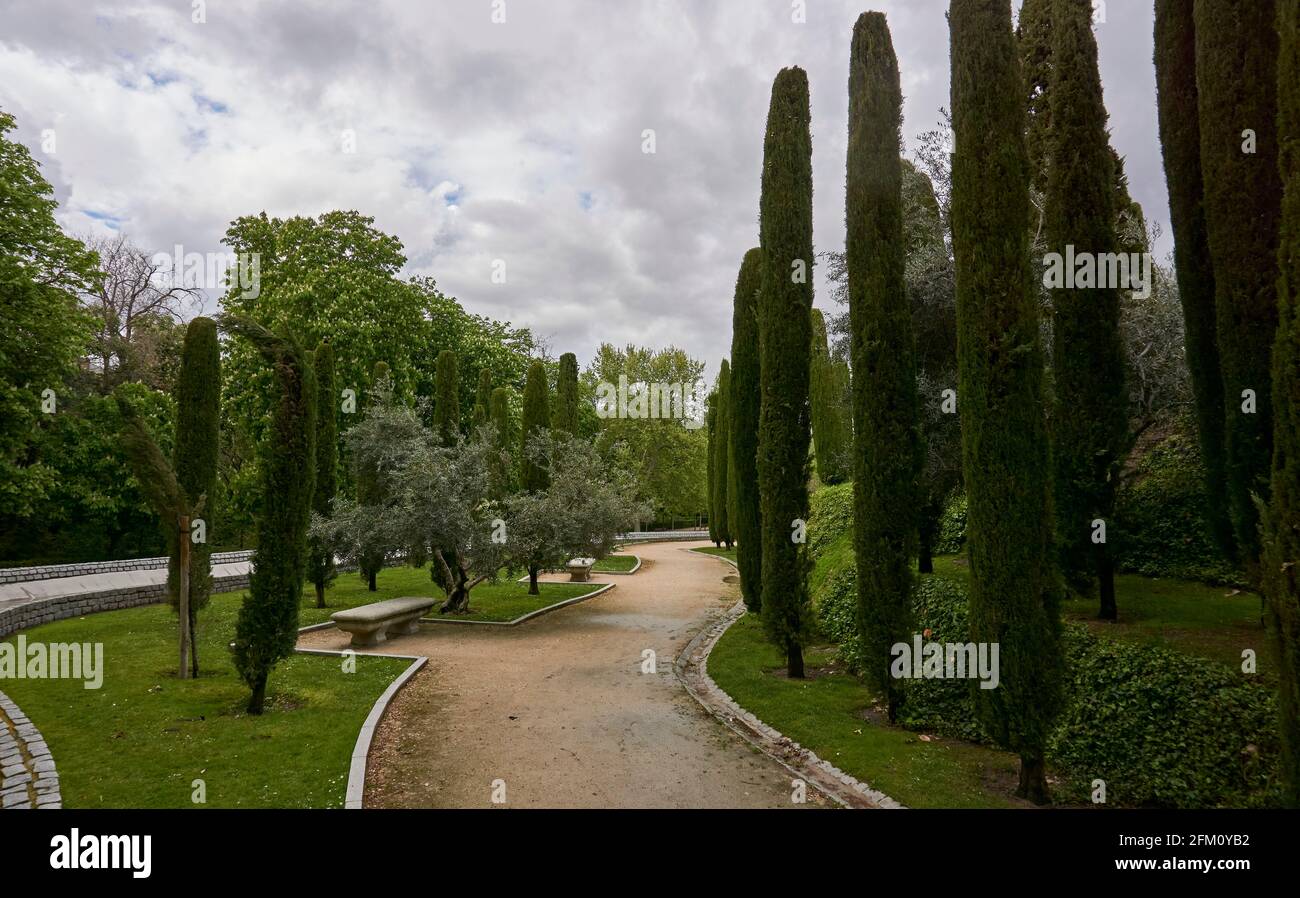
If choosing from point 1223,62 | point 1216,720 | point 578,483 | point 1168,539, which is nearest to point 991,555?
point 1216,720

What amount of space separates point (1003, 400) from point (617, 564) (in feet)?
81.1

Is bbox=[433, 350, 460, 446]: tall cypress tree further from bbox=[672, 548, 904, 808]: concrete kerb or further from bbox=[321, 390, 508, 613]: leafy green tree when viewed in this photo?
bbox=[672, 548, 904, 808]: concrete kerb

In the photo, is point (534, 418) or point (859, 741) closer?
point (859, 741)

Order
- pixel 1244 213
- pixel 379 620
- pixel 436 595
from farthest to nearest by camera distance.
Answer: pixel 436 595 → pixel 379 620 → pixel 1244 213

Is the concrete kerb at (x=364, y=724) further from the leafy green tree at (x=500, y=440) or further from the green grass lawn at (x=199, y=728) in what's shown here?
the leafy green tree at (x=500, y=440)

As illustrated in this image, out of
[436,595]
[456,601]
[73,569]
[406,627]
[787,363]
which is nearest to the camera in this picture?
[787,363]

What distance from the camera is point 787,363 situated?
31.6 feet

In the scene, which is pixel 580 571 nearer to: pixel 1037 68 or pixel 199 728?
pixel 199 728

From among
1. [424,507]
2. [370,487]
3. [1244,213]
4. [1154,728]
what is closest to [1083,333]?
[1244,213]

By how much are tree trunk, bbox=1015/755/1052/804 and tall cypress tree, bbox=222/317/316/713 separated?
8.59 meters

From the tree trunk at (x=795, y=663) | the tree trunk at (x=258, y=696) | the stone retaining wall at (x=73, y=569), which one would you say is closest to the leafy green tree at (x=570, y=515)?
the stone retaining wall at (x=73, y=569)

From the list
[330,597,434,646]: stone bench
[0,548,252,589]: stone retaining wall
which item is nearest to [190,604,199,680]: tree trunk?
[330,597,434,646]: stone bench

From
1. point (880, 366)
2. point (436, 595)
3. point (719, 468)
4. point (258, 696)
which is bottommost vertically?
point (436, 595)
